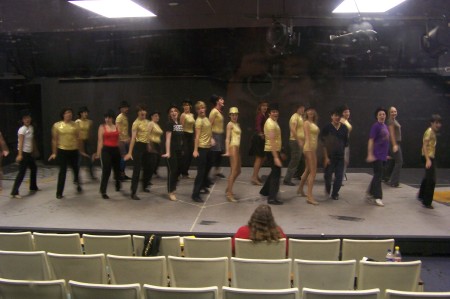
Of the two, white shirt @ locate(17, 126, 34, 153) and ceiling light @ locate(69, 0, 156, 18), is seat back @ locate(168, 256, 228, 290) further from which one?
ceiling light @ locate(69, 0, 156, 18)

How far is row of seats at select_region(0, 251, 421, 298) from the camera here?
294 cm

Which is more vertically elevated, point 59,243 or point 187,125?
point 187,125

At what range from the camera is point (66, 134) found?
21.0 ft

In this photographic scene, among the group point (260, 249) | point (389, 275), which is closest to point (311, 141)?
point (260, 249)

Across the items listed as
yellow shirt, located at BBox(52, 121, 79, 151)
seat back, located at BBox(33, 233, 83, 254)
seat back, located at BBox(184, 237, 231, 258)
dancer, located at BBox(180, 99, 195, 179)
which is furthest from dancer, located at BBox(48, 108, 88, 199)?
seat back, located at BBox(184, 237, 231, 258)

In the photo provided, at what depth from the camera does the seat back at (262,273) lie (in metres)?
2.93

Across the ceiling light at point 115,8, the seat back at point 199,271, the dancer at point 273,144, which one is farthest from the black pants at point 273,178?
the ceiling light at point 115,8

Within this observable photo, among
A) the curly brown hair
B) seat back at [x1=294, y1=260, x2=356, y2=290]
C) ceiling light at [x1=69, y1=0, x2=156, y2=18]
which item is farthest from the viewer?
ceiling light at [x1=69, y1=0, x2=156, y2=18]

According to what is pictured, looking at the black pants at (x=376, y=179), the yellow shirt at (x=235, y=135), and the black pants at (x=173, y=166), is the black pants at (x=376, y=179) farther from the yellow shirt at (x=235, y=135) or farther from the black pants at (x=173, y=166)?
the black pants at (x=173, y=166)

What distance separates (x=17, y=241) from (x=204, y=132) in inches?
117

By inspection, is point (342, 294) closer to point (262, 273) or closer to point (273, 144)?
point (262, 273)

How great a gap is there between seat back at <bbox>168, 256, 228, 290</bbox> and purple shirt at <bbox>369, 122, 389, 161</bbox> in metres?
3.81

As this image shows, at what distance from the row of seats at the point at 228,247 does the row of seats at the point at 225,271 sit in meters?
0.45

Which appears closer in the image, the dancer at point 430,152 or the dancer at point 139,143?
the dancer at point 430,152
